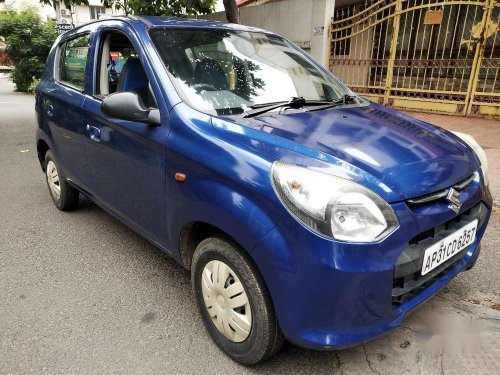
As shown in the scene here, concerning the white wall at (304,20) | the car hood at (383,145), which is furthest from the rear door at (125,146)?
the white wall at (304,20)

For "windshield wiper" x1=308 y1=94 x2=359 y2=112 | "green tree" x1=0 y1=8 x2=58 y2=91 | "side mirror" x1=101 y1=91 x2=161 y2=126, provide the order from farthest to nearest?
"green tree" x1=0 y1=8 x2=58 y2=91 < "windshield wiper" x1=308 y1=94 x2=359 y2=112 < "side mirror" x1=101 y1=91 x2=161 y2=126

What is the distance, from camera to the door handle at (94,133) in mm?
2842

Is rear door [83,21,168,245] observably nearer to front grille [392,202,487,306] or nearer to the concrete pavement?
front grille [392,202,487,306]

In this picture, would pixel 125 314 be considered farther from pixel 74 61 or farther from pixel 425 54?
pixel 425 54

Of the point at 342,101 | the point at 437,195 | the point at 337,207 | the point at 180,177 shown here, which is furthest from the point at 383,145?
the point at 180,177

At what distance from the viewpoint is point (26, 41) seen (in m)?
16.0

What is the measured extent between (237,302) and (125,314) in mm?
907

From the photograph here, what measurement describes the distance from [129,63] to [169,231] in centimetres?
122

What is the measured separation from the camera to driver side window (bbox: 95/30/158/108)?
103 inches

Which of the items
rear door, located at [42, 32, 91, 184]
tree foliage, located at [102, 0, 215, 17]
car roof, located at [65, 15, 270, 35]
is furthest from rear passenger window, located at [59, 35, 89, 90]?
tree foliage, located at [102, 0, 215, 17]

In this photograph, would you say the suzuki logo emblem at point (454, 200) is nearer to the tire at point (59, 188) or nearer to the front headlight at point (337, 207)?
the front headlight at point (337, 207)

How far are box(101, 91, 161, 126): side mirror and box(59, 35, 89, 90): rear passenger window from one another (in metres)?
1.09

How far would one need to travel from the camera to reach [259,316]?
1831mm

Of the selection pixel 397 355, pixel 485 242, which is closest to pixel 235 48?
pixel 397 355
